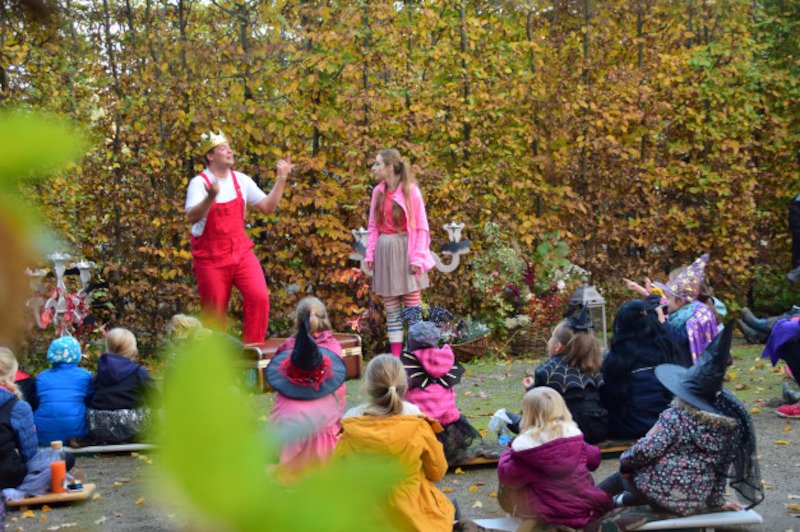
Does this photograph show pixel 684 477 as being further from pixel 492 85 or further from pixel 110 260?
pixel 492 85

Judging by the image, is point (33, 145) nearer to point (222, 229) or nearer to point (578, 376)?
point (578, 376)

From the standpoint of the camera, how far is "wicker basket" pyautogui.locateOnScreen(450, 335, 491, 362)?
10.0 meters

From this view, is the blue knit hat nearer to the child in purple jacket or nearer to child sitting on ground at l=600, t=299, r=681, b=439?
the child in purple jacket

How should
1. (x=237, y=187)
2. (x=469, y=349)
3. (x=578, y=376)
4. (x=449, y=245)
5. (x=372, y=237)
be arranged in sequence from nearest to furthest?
(x=578, y=376) < (x=237, y=187) < (x=372, y=237) < (x=449, y=245) < (x=469, y=349)

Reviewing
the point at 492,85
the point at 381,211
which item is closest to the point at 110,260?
the point at 381,211

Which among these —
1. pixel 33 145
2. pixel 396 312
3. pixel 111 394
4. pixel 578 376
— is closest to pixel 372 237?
pixel 396 312

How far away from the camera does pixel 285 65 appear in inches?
408

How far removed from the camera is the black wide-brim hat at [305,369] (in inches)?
207

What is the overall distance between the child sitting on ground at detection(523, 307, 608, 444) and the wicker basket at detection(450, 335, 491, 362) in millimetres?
3964

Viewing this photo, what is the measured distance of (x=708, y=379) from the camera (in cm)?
457

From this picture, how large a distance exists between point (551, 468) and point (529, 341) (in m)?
5.62

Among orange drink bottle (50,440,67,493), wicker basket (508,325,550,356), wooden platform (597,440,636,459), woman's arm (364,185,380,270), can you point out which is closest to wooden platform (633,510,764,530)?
wooden platform (597,440,636,459)

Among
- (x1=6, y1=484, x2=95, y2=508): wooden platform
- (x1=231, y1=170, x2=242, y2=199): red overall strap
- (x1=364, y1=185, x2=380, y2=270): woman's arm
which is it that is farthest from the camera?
(x1=364, y1=185, x2=380, y2=270): woman's arm

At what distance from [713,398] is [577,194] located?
7.09m
